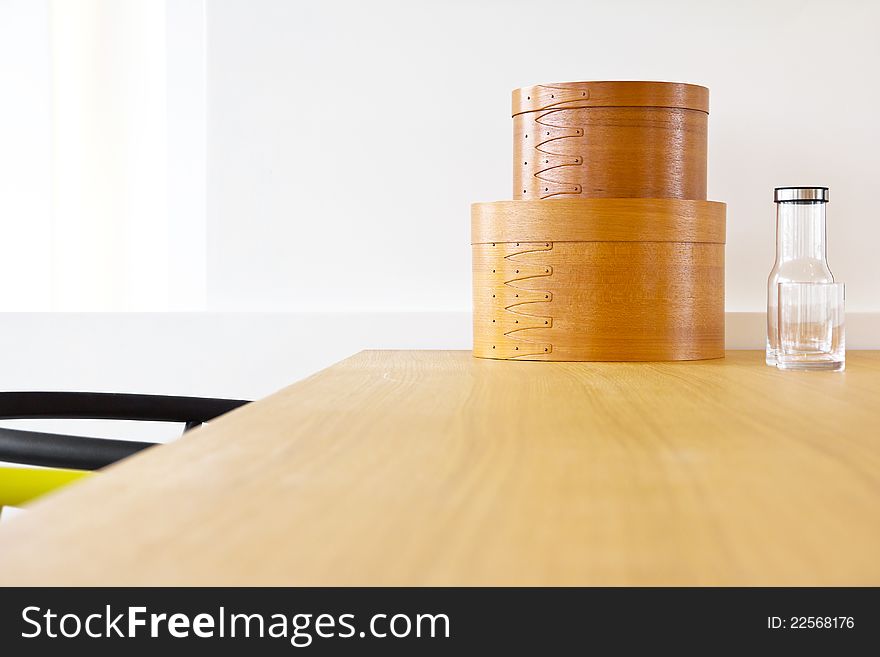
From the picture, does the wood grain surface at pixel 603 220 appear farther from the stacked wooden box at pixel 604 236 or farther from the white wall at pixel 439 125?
the white wall at pixel 439 125

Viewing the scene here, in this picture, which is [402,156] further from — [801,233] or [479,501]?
[479,501]

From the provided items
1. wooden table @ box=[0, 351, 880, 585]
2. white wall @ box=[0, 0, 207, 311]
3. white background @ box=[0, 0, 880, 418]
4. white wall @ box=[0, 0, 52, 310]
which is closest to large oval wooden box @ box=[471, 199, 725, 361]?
white background @ box=[0, 0, 880, 418]

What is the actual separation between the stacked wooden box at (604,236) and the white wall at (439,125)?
0.29m

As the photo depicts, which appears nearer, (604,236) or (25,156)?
(604,236)

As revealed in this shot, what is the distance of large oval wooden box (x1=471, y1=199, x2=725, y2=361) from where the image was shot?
3.75 ft

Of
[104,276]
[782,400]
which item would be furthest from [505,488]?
[104,276]

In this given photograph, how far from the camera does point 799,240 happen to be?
115 cm

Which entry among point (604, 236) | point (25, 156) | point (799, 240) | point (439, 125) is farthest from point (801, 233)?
point (25, 156)

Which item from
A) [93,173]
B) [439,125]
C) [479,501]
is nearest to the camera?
[479,501]

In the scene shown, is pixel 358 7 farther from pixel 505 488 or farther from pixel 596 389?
pixel 505 488

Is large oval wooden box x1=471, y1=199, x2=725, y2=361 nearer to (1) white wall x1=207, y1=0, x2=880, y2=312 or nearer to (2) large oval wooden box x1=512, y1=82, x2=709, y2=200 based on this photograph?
(2) large oval wooden box x1=512, y1=82, x2=709, y2=200

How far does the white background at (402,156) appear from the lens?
148cm

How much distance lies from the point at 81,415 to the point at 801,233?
2.62ft

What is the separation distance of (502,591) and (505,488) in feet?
0.47
